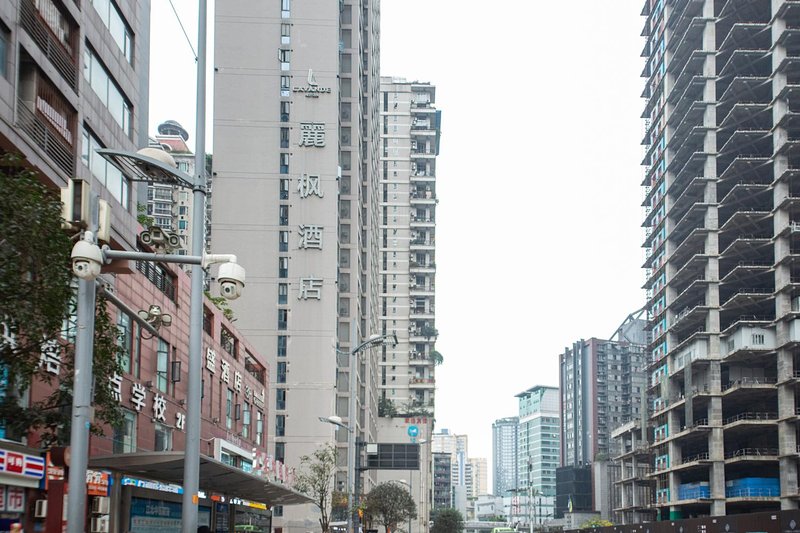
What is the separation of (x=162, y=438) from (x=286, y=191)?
53755 mm

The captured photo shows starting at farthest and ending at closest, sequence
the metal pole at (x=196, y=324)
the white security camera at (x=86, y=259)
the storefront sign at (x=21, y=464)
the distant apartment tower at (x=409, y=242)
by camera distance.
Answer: the distant apartment tower at (x=409, y=242) < the storefront sign at (x=21, y=464) < the metal pole at (x=196, y=324) < the white security camera at (x=86, y=259)

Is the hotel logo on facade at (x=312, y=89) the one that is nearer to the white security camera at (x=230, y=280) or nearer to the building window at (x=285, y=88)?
the building window at (x=285, y=88)

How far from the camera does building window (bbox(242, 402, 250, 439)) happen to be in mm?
57938

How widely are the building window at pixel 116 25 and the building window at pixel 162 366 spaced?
1088cm

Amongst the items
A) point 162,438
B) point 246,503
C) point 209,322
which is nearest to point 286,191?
point 246,503

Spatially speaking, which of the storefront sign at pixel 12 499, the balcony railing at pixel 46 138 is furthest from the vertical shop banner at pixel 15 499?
the balcony railing at pixel 46 138

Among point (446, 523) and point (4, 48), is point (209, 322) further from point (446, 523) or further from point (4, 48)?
point (446, 523)

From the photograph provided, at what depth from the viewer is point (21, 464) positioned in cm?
2116

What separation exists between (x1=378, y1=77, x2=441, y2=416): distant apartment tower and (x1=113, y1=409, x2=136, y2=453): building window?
111 m

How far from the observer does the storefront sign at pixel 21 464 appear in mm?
20275

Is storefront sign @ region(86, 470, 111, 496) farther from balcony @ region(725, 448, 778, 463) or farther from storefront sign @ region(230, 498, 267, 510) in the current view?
balcony @ region(725, 448, 778, 463)

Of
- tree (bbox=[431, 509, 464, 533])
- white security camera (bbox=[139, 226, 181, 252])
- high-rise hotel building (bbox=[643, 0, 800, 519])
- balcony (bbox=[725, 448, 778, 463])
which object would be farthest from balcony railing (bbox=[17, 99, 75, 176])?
tree (bbox=[431, 509, 464, 533])

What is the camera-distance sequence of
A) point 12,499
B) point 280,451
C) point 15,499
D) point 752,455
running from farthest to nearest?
1. point 752,455
2. point 280,451
3. point 15,499
4. point 12,499

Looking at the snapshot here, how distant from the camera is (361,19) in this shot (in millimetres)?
109375
